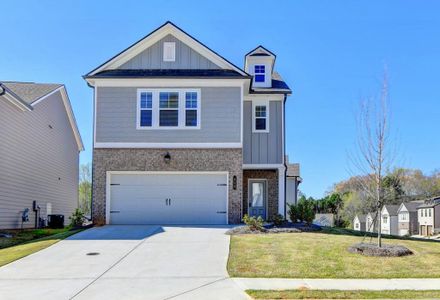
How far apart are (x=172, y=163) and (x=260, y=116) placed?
489 cm

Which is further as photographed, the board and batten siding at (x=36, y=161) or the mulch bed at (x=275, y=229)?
the board and batten siding at (x=36, y=161)

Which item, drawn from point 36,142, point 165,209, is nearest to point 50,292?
point 165,209

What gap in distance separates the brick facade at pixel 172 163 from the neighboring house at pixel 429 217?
45.7 metres

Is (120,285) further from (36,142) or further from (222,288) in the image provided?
(36,142)

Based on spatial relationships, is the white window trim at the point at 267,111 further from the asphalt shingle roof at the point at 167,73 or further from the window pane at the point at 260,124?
the asphalt shingle roof at the point at 167,73

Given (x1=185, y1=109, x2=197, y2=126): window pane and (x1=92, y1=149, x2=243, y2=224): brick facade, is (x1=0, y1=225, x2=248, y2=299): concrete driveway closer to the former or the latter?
(x1=92, y1=149, x2=243, y2=224): brick facade

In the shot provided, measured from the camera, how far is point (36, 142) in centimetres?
2348

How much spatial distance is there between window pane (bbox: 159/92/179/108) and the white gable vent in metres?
1.71

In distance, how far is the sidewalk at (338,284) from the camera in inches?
376

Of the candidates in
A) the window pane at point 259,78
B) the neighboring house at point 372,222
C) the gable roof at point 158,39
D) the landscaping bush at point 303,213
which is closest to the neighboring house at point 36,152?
the gable roof at point 158,39

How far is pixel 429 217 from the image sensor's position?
59.6 metres

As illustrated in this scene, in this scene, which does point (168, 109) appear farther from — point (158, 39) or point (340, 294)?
point (340, 294)

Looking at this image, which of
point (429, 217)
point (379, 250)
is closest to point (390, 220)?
point (429, 217)

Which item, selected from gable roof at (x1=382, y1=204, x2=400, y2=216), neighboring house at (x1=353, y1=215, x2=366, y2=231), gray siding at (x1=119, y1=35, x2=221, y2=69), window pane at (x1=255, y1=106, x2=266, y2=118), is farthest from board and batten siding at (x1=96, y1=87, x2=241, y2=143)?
gable roof at (x1=382, y1=204, x2=400, y2=216)
